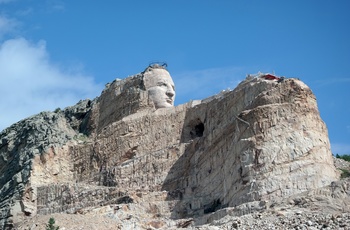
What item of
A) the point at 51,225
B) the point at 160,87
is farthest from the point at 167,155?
the point at 51,225

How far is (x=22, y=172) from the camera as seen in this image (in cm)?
6109

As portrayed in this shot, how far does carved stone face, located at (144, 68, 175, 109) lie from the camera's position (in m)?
60.5

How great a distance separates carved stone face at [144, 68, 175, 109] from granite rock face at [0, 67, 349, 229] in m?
0.45

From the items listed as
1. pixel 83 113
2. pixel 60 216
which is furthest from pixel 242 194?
pixel 83 113

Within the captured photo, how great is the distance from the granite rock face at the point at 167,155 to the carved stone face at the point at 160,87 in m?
0.45

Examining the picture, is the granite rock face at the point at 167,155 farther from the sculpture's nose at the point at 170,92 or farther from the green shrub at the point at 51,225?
the green shrub at the point at 51,225

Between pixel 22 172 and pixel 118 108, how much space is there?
6.52 m

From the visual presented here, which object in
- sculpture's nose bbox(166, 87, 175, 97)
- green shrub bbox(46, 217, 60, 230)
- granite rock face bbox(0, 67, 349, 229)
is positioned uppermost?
sculpture's nose bbox(166, 87, 175, 97)

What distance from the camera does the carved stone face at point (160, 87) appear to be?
198 feet

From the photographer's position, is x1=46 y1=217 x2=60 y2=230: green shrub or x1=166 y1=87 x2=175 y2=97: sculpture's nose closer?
x1=46 y1=217 x2=60 y2=230: green shrub

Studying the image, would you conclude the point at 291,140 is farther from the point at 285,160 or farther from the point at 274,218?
the point at 274,218

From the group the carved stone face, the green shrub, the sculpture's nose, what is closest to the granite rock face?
the carved stone face

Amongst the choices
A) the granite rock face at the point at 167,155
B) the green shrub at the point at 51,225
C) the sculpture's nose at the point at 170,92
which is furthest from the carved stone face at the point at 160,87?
the green shrub at the point at 51,225

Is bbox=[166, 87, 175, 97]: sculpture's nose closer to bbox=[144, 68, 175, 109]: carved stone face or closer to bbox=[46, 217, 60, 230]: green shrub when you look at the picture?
bbox=[144, 68, 175, 109]: carved stone face
